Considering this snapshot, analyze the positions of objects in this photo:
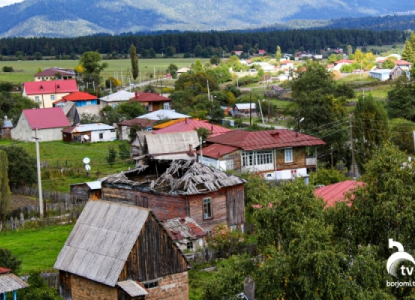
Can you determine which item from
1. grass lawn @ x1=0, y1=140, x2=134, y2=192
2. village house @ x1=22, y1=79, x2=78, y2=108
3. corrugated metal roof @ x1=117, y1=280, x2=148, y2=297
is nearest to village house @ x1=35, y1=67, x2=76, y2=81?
village house @ x1=22, y1=79, x2=78, y2=108

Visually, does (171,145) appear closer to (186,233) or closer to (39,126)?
(186,233)

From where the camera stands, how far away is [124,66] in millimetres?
153250

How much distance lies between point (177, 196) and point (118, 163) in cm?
2011

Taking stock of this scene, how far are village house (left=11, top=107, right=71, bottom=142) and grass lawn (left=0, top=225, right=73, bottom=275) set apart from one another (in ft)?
107

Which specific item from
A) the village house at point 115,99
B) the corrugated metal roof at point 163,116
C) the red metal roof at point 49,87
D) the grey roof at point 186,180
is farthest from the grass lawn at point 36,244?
the red metal roof at point 49,87

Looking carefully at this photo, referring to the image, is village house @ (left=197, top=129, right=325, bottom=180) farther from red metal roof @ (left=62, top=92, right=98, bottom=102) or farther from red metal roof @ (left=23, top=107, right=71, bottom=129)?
red metal roof @ (left=62, top=92, right=98, bottom=102)

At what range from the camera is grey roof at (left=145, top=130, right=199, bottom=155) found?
1871 inches

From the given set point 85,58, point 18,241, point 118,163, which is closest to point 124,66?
point 85,58

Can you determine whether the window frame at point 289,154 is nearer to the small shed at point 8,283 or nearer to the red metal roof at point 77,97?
the small shed at point 8,283

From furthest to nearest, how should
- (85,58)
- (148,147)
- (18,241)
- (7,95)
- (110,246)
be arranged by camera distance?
(85,58) → (7,95) → (148,147) → (18,241) → (110,246)

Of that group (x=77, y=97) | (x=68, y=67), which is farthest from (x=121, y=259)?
(x=68, y=67)

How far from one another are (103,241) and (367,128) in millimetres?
29941

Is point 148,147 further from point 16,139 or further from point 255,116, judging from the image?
point 255,116

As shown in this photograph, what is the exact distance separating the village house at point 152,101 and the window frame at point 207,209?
50.4 meters
